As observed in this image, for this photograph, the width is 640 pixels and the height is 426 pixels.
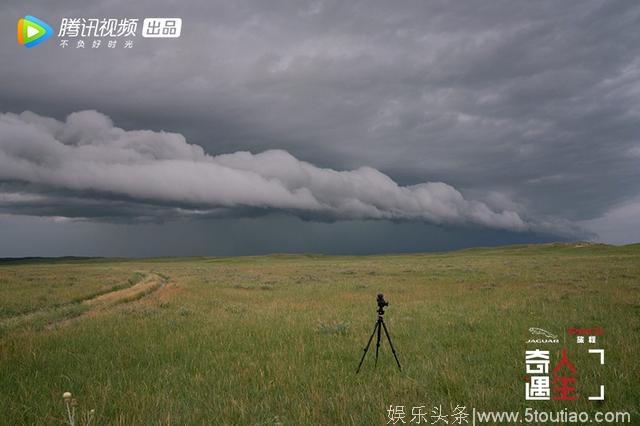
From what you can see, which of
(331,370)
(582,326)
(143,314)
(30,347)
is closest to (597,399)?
(331,370)

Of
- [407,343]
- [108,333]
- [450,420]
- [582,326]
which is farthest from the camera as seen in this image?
[108,333]

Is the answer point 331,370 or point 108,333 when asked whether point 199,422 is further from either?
point 108,333

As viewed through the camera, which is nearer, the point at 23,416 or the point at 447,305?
the point at 23,416

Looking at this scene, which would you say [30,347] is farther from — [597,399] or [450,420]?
[597,399]

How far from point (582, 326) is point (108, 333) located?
1642 cm

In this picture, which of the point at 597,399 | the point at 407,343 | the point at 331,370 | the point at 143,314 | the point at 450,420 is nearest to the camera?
the point at 450,420

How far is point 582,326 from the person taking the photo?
1319 cm

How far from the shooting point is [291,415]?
21.6 ft

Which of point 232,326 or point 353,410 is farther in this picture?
point 232,326

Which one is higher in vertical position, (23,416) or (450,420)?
(450,420)

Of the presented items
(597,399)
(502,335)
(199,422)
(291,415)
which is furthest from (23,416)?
(502,335)

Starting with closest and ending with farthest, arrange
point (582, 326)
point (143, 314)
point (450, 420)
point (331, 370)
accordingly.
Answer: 1. point (450, 420)
2. point (331, 370)
3. point (582, 326)
4. point (143, 314)

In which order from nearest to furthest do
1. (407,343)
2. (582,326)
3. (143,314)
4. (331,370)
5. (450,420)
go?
(450,420) → (331,370) → (407,343) → (582,326) → (143,314)

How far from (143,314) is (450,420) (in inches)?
648
